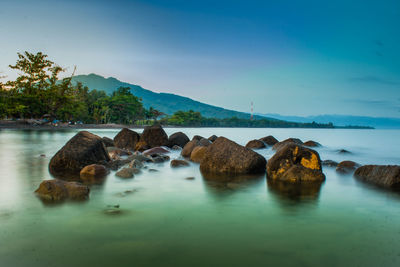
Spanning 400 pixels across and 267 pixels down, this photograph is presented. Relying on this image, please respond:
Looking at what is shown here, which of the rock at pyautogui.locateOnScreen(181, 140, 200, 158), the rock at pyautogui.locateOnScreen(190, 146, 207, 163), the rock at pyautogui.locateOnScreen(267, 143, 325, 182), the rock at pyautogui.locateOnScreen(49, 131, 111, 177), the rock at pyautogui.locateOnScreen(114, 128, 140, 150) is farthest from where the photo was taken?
the rock at pyautogui.locateOnScreen(114, 128, 140, 150)

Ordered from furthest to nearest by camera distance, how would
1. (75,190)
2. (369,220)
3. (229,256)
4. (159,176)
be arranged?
(159,176) < (75,190) < (369,220) < (229,256)

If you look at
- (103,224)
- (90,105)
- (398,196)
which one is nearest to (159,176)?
(103,224)

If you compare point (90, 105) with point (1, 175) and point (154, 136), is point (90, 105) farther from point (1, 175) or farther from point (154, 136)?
point (1, 175)

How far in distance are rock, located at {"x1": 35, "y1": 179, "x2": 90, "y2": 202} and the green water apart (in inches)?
10.6

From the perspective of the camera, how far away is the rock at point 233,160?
32.4 feet

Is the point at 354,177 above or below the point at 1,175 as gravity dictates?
above

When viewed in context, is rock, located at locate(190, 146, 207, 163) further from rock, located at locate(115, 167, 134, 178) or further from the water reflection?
the water reflection

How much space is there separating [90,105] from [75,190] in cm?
8874

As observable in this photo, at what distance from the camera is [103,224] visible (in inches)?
191

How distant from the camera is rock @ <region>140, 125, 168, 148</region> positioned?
17641mm

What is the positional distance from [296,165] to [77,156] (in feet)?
24.0

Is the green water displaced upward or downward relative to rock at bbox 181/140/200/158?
downward

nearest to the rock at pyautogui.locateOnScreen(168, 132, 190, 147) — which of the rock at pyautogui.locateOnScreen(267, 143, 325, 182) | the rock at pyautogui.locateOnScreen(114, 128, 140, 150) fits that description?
the rock at pyautogui.locateOnScreen(114, 128, 140, 150)

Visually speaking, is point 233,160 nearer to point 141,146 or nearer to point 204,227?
point 204,227
